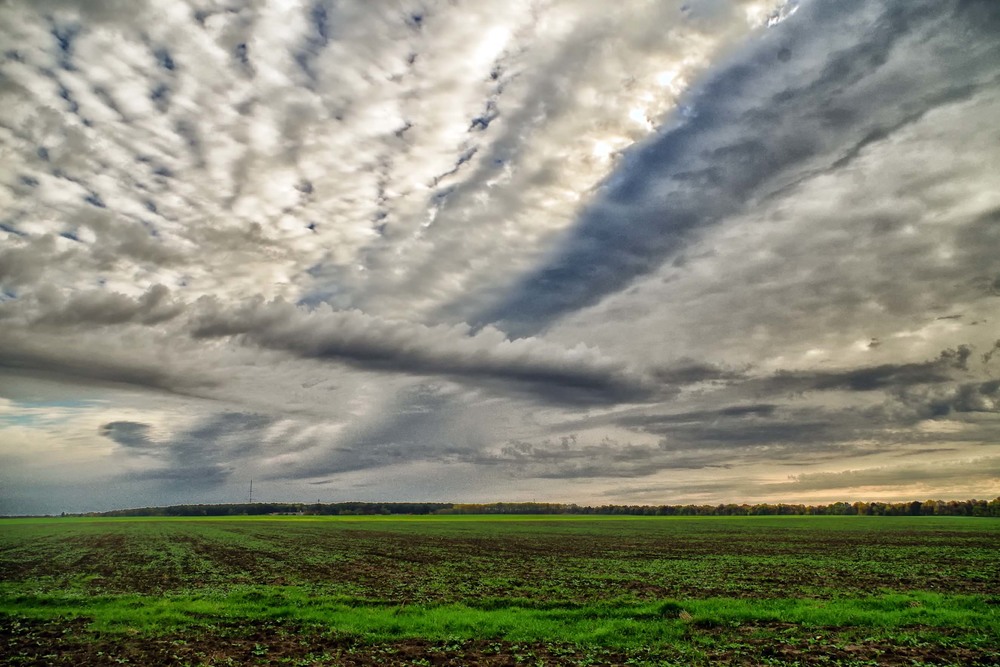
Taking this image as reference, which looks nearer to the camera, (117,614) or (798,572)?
(117,614)

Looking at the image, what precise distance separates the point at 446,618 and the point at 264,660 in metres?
7.16

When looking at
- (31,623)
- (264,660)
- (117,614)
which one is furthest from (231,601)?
(264,660)

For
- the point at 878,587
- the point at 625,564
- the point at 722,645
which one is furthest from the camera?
the point at 625,564

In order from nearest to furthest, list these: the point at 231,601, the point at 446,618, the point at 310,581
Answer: the point at 446,618 < the point at 231,601 < the point at 310,581

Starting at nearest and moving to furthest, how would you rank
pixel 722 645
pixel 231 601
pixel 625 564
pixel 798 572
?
pixel 722 645
pixel 231 601
pixel 798 572
pixel 625 564

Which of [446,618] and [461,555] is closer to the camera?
[446,618]

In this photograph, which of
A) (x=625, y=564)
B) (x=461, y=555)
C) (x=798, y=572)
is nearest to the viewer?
(x=798, y=572)

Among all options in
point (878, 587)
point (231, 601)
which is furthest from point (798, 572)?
point (231, 601)

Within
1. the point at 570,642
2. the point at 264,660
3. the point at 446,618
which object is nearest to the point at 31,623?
the point at 264,660

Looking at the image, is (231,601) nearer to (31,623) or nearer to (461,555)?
(31,623)

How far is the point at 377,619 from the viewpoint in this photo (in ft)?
72.2

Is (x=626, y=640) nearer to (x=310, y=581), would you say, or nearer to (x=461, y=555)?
(x=310, y=581)

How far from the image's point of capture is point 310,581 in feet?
111

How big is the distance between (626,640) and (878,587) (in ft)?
67.0
